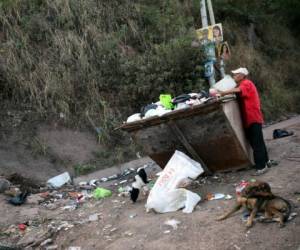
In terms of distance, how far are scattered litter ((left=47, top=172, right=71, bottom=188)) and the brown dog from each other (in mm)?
4450

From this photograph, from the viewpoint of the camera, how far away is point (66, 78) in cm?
1150

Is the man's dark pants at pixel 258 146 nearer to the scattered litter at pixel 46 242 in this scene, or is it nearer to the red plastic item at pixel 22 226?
the scattered litter at pixel 46 242

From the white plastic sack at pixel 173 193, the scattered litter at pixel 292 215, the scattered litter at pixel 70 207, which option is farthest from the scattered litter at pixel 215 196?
the scattered litter at pixel 70 207

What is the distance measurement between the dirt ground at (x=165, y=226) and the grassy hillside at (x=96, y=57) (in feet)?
12.1

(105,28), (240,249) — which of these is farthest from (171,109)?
(105,28)

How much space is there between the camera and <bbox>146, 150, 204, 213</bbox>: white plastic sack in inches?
242

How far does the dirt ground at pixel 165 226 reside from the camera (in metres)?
4.89

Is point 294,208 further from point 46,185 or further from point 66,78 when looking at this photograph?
point 66,78

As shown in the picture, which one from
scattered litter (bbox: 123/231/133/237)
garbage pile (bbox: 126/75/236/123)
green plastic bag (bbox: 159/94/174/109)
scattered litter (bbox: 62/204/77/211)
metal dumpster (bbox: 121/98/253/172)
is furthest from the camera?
scattered litter (bbox: 62/204/77/211)

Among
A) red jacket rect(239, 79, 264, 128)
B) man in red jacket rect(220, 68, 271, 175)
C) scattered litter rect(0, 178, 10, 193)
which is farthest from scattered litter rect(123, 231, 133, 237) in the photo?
scattered litter rect(0, 178, 10, 193)

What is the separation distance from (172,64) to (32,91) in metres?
3.46

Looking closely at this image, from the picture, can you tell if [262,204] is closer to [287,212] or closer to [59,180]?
[287,212]

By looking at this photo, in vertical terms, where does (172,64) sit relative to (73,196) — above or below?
above

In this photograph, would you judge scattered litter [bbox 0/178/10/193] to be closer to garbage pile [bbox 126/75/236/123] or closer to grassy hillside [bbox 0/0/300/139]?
garbage pile [bbox 126/75/236/123]
